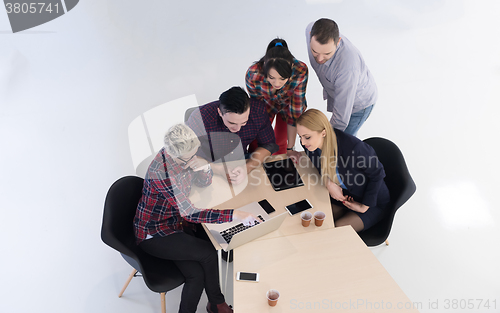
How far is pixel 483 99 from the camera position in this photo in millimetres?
4352

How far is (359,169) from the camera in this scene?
239 cm

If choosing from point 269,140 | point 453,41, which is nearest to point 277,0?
point 453,41

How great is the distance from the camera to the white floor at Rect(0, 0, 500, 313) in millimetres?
2814

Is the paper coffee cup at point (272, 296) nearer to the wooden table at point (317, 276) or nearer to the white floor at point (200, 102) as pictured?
the wooden table at point (317, 276)

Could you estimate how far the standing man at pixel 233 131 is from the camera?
241 cm

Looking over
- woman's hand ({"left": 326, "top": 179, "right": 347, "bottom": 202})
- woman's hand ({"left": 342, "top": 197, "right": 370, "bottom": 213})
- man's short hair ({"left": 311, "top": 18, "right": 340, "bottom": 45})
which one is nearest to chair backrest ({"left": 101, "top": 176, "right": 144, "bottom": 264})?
woman's hand ({"left": 326, "top": 179, "right": 347, "bottom": 202})

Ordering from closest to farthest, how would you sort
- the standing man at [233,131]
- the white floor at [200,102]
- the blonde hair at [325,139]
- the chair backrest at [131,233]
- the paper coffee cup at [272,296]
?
the paper coffee cup at [272,296] < the chair backrest at [131,233] < the blonde hair at [325,139] < the standing man at [233,131] < the white floor at [200,102]

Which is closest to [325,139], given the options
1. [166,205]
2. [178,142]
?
[178,142]

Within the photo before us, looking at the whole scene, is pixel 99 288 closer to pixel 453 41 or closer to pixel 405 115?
pixel 405 115

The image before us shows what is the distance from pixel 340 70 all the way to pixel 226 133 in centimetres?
94

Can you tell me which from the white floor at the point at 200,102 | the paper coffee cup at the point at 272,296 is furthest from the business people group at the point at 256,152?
the white floor at the point at 200,102

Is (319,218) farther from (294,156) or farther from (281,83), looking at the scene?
(281,83)

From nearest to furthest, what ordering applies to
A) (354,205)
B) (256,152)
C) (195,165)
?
(195,165), (354,205), (256,152)

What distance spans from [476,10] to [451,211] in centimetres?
412
